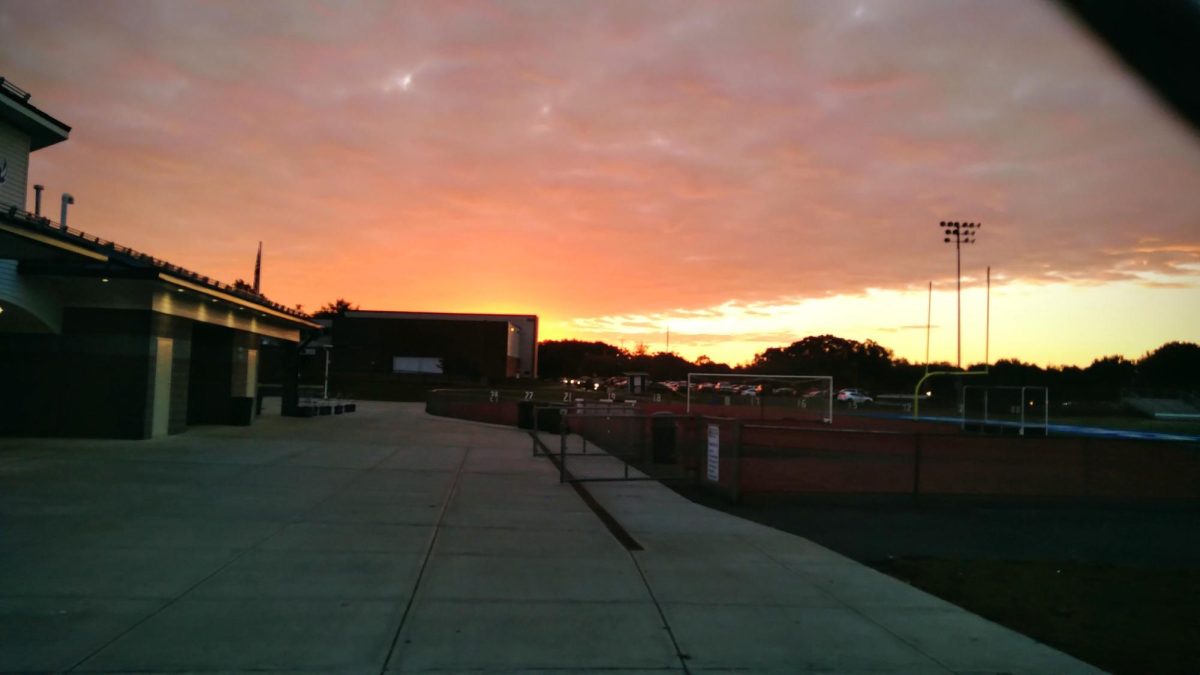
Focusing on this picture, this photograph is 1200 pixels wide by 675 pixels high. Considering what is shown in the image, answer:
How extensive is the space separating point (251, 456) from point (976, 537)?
14.4m

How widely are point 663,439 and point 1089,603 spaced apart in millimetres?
10138

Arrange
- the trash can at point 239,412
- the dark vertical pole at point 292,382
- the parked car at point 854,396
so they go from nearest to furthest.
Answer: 1. the trash can at point 239,412
2. the dark vertical pole at point 292,382
3. the parked car at point 854,396

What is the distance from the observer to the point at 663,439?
18.0 m

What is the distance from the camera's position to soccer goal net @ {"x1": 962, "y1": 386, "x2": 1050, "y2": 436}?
37.4 m

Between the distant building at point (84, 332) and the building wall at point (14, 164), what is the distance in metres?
0.04

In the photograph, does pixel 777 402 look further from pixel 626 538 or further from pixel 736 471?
pixel 626 538

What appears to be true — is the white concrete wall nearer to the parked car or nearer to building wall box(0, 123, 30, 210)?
building wall box(0, 123, 30, 210)

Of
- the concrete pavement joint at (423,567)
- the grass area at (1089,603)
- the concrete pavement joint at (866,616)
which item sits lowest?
the concrete pavement joint at (423,567)

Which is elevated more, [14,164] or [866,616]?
[14,164]

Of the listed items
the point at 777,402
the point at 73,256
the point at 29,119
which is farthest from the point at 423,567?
the point at 777,402

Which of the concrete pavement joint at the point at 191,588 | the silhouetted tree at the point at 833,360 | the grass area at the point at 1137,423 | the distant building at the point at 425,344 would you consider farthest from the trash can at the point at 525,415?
the distant building at the point at 425,344

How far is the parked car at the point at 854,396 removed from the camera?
200ft

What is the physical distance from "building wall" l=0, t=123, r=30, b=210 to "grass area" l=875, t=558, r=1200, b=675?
2402cm

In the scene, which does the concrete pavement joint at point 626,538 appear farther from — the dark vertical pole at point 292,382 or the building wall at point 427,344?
the building wall at point 427,344
